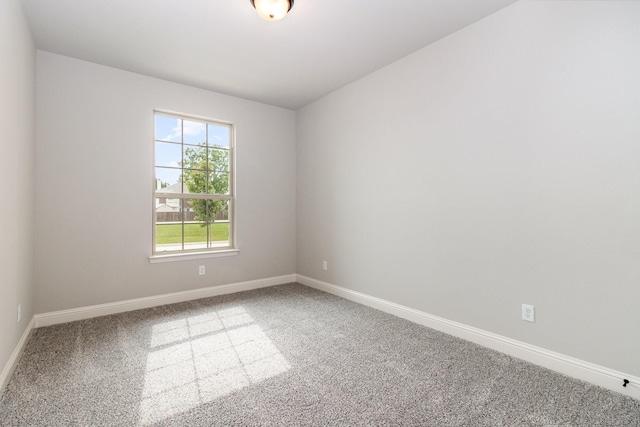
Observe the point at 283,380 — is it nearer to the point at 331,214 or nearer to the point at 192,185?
the point at 331,214

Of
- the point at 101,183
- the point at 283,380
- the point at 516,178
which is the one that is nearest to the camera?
the point at 283,380

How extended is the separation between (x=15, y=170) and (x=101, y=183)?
100cm

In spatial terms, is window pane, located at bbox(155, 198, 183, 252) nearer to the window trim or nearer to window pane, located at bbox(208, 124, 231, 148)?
the window trim

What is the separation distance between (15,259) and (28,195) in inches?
27.4

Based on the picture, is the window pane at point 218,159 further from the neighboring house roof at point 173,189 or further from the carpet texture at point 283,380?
the carpet texture at point 283,380

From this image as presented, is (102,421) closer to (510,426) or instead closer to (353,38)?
(510,426)

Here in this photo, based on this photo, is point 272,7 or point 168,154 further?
point 168,154

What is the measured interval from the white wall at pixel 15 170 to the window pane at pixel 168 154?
107 centimetres

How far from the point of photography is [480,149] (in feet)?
7.95

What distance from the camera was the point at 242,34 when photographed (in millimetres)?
2588

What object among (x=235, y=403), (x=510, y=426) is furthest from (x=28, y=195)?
(x=510, y=426)

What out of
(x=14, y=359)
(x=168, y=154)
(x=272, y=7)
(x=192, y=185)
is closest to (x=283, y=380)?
(x=14, y=359)

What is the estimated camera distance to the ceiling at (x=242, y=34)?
2.25m

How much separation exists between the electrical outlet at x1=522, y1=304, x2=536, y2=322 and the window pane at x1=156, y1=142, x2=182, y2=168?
3696 millimetres
